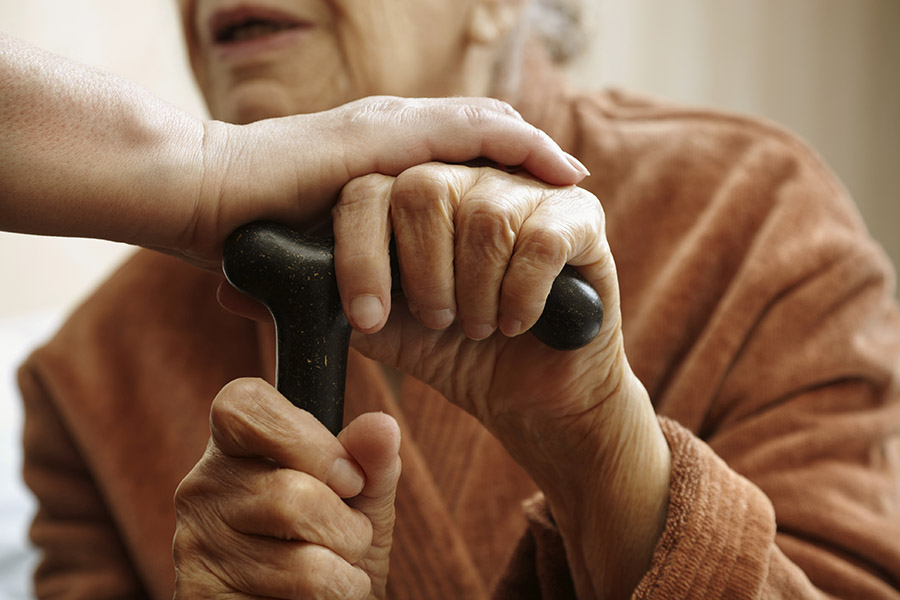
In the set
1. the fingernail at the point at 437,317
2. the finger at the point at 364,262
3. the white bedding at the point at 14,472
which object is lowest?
the white bedding at the point at 14,472

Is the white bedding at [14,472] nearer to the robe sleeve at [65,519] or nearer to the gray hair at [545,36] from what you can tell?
the robe sleeve at [65,519]

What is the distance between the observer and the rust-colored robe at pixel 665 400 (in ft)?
1.99

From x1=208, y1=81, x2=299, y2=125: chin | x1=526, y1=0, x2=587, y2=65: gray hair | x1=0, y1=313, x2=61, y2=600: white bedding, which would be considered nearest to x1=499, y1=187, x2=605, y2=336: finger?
x1=208, y1=81, x2=299, y2=125: chin

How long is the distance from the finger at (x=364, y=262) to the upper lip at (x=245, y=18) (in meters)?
0.41

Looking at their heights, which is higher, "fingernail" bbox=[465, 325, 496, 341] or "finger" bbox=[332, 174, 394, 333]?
"finger" bbox=[332, 174, 394, 333]

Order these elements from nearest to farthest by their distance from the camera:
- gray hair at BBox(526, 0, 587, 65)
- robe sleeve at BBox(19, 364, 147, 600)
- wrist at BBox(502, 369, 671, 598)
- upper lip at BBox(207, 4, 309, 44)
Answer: wrist at BBox(502, 369, 671, 598) < upper lip at BBox(207, 4, 309, 44) < robe sleeve at BBox(19, 364, 147, 600) < gray hair at BBox(526, 0, 587, 65)

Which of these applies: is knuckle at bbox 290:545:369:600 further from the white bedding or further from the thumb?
the white bedding

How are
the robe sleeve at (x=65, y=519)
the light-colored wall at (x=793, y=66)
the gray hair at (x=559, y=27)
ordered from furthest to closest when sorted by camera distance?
the light-colored wall at (x=793, y=66), the gray hair at (x=559, y=27), the robe sleeve at (x=65, y=519)

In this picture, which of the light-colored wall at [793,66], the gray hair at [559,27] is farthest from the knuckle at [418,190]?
the light-colored wall at [793,66]

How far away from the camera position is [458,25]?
2.83ft

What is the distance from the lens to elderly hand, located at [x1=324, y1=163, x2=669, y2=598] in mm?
399

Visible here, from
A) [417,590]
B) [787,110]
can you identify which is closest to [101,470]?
[417,590]

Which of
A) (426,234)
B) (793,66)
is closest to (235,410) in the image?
(426,234)

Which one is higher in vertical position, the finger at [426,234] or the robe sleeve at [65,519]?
the finger at [426,234]
